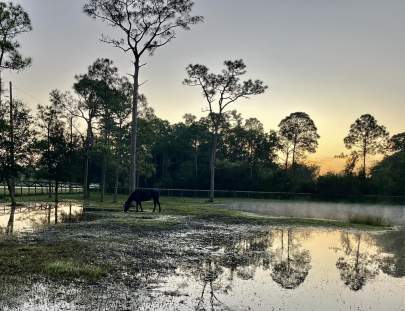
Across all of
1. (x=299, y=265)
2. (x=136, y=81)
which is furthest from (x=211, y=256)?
(x=136, y=81)

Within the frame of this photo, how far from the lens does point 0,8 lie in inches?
1305

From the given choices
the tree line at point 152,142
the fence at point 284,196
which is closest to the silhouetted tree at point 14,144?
the tree line at point 152,142

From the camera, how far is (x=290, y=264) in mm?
14727

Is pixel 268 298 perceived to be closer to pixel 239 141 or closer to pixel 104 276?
pixel 104 276

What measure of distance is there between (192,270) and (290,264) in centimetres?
367

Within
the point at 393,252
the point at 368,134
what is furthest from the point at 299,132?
the point at 393,252

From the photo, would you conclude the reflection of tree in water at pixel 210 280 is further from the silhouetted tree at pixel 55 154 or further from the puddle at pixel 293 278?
the silhouetted tree at pixel 55 154

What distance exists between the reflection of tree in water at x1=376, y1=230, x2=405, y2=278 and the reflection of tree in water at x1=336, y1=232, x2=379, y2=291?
0.35 meters

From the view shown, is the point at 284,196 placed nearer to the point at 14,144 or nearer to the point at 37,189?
the point at 37,189

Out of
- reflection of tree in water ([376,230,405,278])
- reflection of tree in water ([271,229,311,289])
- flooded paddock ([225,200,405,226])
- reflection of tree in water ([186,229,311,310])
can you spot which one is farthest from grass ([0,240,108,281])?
flooded paddock ([225,200,405,226])

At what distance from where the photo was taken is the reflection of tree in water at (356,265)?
12.6m

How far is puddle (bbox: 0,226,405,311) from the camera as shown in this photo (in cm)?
946

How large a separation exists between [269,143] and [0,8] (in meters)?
68.4

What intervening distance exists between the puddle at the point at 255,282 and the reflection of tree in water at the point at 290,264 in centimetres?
3
